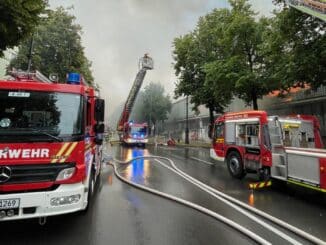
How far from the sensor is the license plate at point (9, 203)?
14.4 ft

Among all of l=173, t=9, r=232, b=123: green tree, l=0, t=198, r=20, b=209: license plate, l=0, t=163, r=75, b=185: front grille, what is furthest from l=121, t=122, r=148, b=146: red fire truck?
l=0, t=198, r=20, b=209: license plate

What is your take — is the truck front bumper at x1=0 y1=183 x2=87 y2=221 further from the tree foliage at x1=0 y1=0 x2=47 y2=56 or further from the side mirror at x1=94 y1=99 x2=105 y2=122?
the tree foliage at x1=0 y1=0 x2=47 y2=56

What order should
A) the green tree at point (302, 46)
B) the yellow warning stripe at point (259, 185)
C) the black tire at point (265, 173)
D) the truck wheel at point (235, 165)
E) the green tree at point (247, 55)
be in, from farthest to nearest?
the green tree at point (247, 55) → the green tree at point (302, 46) → the truck wheel at point (235, 165) → the black tire at point (265, 173) → the yellow warning stripe at point (259, 185)

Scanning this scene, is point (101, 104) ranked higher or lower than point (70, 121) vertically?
higher

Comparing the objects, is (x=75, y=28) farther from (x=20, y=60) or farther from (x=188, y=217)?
(x=188, y=217)

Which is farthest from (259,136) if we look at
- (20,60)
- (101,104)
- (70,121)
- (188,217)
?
(20,60)

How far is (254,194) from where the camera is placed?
8203mm

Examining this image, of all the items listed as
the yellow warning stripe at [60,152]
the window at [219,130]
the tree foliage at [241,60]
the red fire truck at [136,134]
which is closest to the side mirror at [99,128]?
the yellow warning stripe at [60,152]

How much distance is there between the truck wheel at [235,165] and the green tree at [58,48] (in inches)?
705

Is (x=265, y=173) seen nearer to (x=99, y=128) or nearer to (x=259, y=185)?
(x=259, y=185)

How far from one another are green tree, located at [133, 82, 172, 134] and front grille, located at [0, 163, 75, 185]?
52.0 meters

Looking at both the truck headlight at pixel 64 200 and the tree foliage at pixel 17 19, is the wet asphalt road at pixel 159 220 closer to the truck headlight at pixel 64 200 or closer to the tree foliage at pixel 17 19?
the truck headlight at pixel 64 200

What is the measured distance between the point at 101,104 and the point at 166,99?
50.9m

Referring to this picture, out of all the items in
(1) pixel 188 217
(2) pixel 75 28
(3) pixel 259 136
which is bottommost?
(1) pixel 188 217
